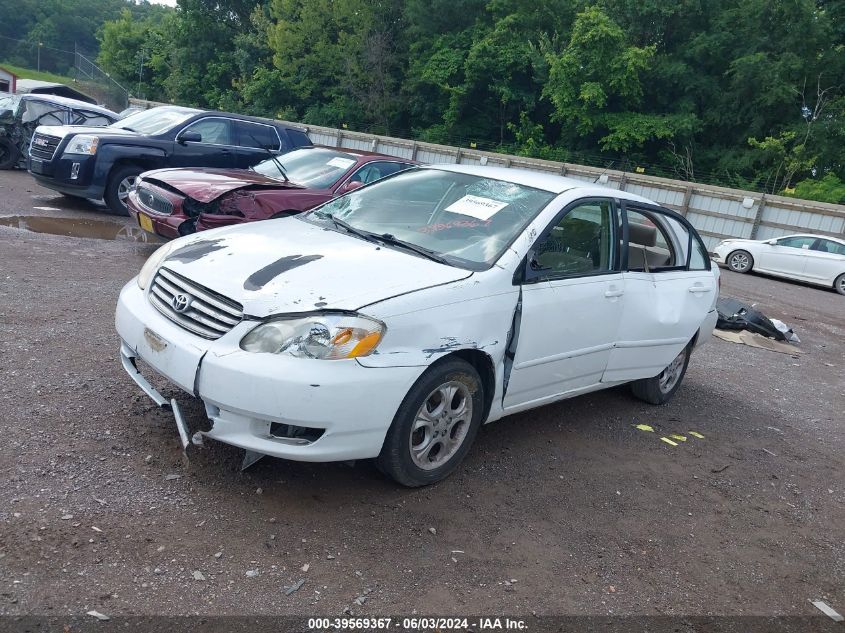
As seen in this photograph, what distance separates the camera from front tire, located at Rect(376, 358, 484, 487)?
3.55m

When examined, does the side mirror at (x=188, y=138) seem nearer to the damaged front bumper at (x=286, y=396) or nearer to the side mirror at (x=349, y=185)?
the side mirror at (x=349, y=185)

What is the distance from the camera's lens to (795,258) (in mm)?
17594

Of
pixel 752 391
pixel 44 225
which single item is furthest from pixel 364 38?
pixel 752 391

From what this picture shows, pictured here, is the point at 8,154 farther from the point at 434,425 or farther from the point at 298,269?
the point at 434,425

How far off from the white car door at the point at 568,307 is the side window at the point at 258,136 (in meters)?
8.06

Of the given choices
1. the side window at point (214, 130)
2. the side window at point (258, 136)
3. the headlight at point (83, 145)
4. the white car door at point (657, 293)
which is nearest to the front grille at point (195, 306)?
the white car door at point (657, 293)

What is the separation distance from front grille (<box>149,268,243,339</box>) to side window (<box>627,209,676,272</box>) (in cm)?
278

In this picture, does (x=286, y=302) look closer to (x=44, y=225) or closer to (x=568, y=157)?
(x=44, y=225)

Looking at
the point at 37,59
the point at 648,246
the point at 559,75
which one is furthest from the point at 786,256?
the point at 37,59

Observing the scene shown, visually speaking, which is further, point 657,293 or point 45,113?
point 45,113

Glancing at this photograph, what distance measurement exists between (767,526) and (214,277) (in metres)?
3.40

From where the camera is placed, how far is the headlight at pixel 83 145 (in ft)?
33.2

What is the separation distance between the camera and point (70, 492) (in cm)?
329

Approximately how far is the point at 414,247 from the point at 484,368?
32.4 inches
